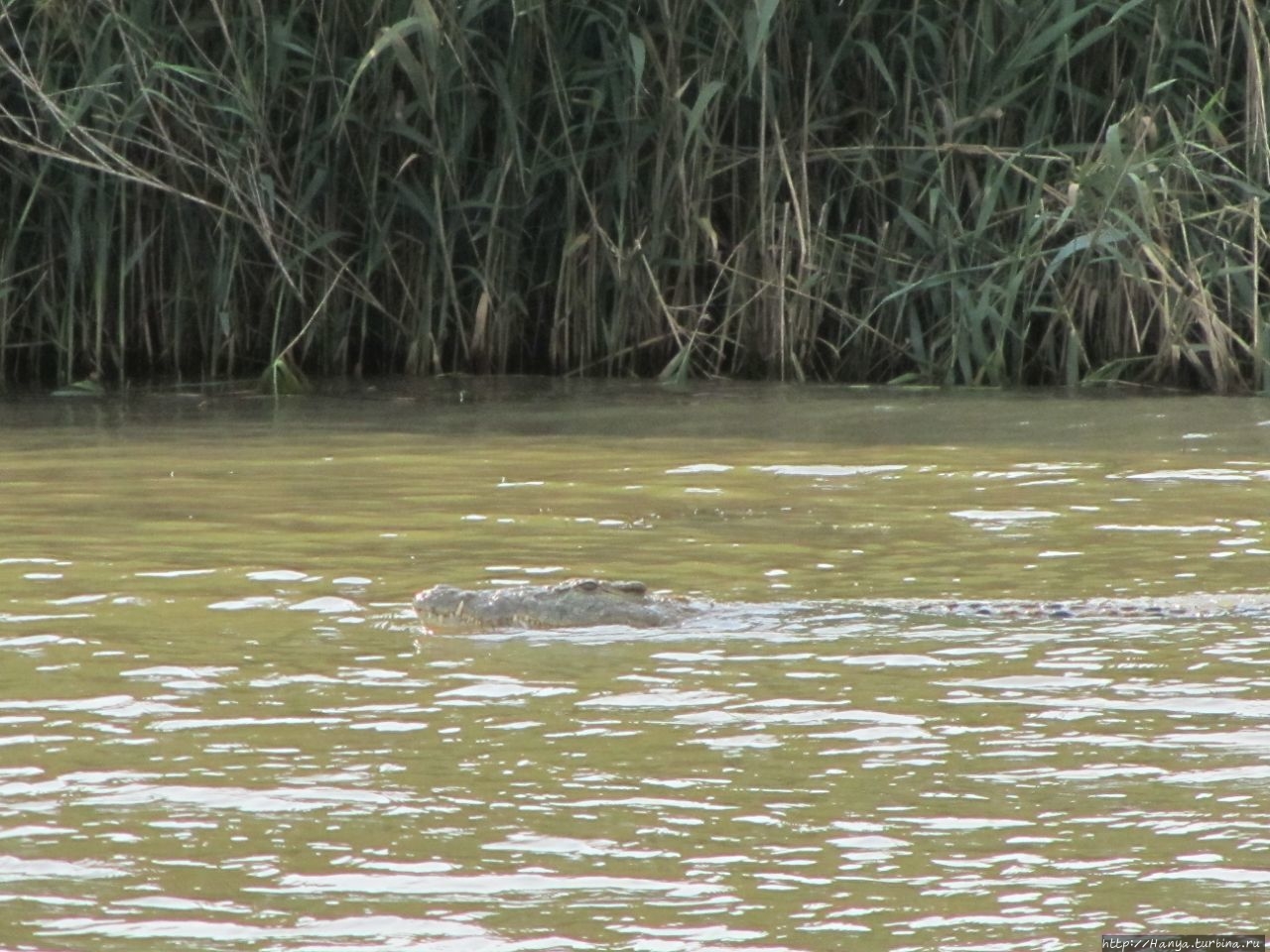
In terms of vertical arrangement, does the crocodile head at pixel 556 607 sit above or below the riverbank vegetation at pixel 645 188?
below

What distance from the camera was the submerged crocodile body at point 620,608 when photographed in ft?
13.6

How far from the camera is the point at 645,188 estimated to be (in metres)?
9.18

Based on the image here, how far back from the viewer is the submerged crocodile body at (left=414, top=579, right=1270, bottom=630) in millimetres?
4148

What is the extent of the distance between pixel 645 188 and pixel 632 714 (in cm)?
603

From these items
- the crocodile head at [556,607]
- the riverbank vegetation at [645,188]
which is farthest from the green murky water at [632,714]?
the riverbank vegetation at [645,188]

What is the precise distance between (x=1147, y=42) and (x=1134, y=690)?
18.8 ft

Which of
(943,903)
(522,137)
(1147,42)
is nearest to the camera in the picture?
(943,903)

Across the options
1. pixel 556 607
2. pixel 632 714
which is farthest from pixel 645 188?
pixel 632 714

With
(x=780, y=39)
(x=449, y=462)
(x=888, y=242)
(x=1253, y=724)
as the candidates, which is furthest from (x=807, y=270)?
(x=1253, y=724)

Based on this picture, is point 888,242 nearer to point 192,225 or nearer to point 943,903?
point 192,225

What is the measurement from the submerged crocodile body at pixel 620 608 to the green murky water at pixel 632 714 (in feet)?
0.24

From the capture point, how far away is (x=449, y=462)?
677 centimetres

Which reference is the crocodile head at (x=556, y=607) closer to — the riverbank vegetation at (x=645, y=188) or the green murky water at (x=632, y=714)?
the green murky water at (x=632, y=714)

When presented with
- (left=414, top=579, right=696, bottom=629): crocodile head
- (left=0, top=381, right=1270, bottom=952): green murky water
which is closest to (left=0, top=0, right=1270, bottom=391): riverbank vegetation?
(left=0, top=381, right=1270, bottom=952): green murky water
